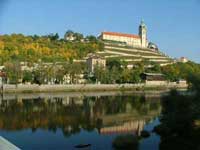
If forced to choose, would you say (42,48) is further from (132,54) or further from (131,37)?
(131,37)

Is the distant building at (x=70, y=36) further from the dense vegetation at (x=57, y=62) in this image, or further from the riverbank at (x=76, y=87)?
the riverbank at (x=76, y=87)

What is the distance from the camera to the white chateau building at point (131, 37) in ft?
188

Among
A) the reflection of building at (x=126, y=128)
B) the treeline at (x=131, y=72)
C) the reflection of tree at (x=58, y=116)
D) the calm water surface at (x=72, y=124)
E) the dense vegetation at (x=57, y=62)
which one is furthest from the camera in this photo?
the treeline at (x=131, y=72)

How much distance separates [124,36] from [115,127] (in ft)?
153

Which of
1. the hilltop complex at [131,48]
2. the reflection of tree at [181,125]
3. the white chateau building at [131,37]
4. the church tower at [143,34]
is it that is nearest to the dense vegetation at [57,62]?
the hilltop complex at [131,48]

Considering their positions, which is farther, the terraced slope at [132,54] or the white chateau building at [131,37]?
the white chateau building at [131,37]

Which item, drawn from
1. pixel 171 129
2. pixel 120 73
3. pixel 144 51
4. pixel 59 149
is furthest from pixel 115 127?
pixel 144 51

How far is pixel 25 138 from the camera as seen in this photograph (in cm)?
1123

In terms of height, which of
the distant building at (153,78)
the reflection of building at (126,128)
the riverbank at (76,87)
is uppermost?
the distant building at (153,78)

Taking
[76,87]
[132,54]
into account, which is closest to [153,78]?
[76,87]

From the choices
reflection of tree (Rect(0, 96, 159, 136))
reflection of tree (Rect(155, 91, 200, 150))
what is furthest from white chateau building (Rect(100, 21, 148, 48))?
reflection of tree (Rect(155, 91, 200, 150))

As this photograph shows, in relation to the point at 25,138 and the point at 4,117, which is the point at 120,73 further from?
the point at 25,138

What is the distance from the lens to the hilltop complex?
48.8m

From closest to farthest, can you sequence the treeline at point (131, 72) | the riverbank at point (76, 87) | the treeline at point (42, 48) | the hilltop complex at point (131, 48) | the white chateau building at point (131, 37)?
the riverbank at point (76, 87)
the treeline at point (131, 72)
the treeline at point (42, 48)
the hilltop complex at point (131, 48)
the white chateau building at point (131, 37)
